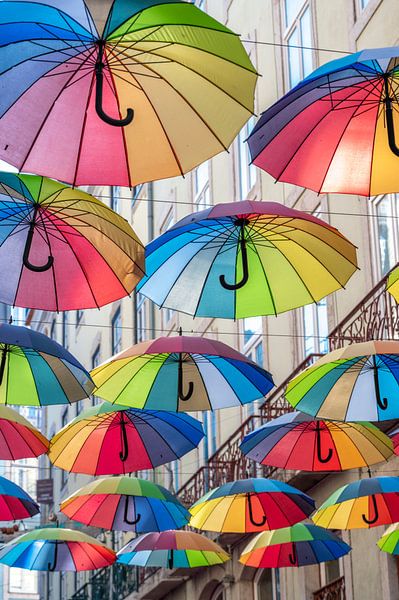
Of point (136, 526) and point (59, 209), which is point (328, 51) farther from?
point (59, 209)

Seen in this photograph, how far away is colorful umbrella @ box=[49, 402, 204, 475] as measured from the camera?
16422 mm

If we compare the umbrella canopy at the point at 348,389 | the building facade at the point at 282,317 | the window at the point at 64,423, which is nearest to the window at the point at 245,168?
the building facade at the point at 282,317

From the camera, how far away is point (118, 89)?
1041 cm

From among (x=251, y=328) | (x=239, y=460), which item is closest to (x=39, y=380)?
(x=239, y=460)

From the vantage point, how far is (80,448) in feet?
54.2

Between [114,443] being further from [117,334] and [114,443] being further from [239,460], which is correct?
[117,334]

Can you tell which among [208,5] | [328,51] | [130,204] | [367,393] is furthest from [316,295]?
[130,204]

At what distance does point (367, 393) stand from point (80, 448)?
4070 millimetres

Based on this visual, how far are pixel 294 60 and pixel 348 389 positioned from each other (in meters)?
11.2

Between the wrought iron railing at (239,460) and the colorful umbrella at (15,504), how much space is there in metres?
4.91

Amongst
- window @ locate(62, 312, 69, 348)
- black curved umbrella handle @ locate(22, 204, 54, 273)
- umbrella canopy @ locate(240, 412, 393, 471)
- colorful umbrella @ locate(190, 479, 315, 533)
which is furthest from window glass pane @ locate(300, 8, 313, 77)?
window @ locate(62, 312, 69, 348)

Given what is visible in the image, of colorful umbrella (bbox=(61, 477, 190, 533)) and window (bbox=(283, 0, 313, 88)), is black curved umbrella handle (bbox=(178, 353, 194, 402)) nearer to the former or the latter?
colorful umbrella (bbox=(61, 477, 190, 533))

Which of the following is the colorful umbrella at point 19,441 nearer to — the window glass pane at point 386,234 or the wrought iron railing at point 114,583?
the window glass pane at point 386,234

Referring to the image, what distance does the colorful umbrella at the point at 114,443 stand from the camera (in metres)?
16.4
